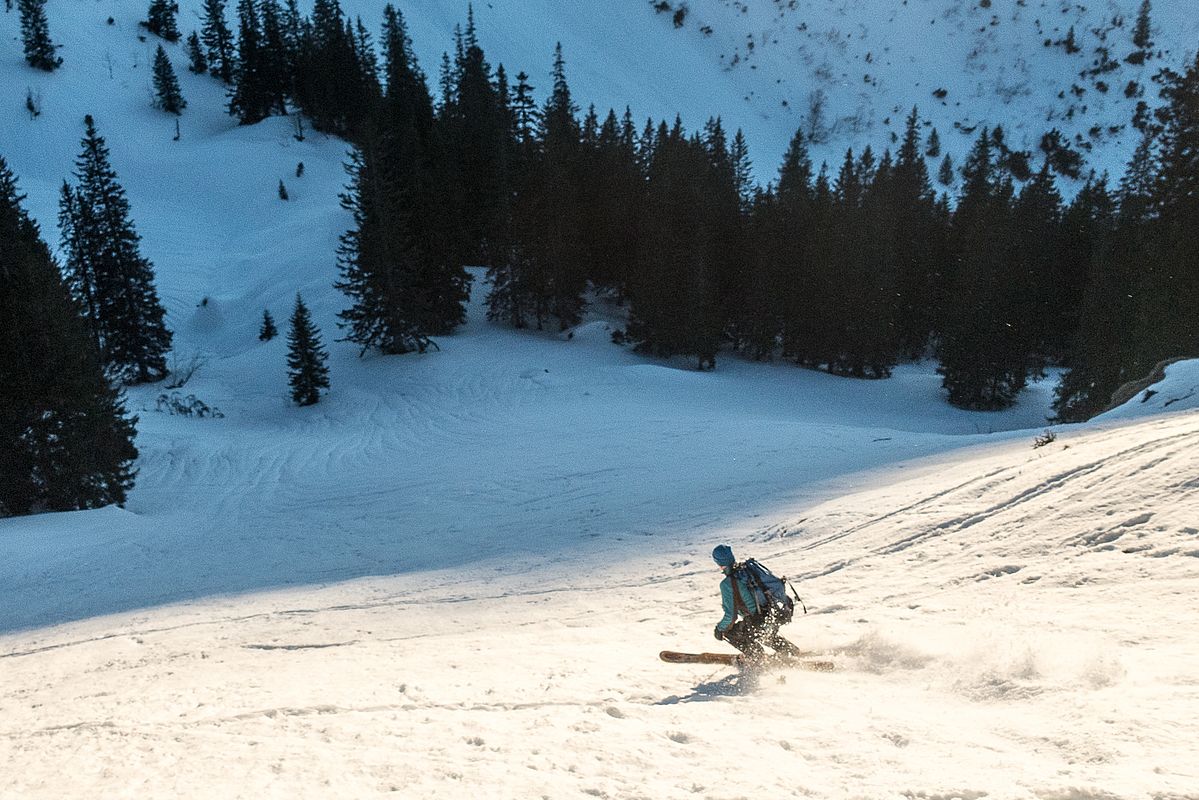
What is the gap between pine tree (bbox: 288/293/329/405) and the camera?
30.9m

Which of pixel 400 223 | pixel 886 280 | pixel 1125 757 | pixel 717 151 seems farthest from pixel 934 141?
pixel 1125 757

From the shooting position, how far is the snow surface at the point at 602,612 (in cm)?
466

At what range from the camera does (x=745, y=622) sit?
7012mm

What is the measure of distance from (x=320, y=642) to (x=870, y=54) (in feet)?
330

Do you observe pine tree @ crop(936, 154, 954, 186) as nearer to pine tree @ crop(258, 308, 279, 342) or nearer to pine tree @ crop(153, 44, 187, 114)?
pine tree @ crop(258, 308, 279, 342)

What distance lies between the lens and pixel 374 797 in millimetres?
4371

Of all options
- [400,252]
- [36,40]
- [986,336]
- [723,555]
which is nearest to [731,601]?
[723,555]

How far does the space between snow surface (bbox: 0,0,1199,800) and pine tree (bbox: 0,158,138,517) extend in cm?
194

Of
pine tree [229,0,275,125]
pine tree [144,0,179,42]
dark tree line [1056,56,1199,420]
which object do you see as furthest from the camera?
pine tree [144,0,179,42]

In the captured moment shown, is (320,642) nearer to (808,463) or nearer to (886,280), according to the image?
(808,463)

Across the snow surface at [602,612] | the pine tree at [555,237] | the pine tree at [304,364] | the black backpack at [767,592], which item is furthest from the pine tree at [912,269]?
the black backpack at [767,592]

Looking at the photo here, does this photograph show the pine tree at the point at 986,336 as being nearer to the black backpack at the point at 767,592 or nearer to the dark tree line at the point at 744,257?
the dark tree line at the point at 744,257

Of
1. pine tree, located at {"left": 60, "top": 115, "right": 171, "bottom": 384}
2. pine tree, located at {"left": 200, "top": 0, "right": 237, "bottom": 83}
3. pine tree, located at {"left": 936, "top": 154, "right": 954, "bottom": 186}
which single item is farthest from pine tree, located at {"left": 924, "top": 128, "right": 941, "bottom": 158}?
pine tree, located at {"left": 60, "top": 115, "right": 171, "bottom": 384}

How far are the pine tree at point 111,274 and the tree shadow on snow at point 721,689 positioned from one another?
128ft
